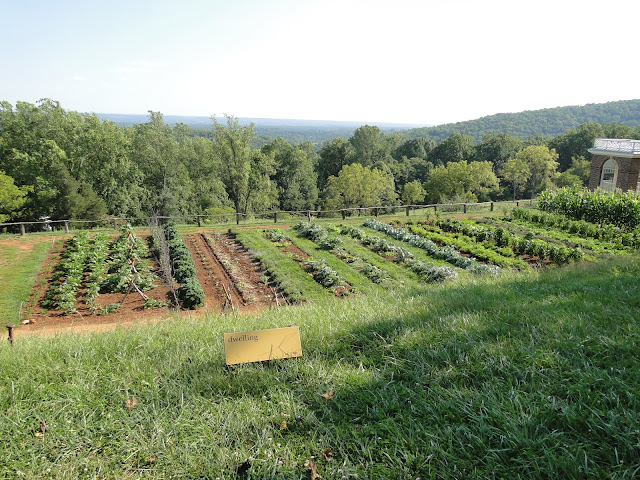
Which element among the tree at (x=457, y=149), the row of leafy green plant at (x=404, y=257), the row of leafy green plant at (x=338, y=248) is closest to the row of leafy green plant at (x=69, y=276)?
the row of leafy green plant at (x=338, y=248)

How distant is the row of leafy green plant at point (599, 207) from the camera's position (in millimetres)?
17438

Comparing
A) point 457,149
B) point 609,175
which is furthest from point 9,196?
point 457,149

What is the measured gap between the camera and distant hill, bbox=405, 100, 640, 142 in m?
104

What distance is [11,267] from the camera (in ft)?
45.7

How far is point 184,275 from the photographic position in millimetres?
13109

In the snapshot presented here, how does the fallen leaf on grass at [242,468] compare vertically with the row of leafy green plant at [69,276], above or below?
above

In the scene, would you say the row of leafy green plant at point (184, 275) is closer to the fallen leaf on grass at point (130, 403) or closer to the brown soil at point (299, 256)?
the brown soil at point (299, 256)

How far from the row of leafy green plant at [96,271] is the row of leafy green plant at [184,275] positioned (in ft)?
3.02

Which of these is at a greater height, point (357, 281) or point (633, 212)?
point (633, 212)

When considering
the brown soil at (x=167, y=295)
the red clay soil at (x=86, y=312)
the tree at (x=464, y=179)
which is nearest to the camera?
the red clay soil at (x=86, y=312)

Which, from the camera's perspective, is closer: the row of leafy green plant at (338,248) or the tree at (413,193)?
the row of leafy green plant at (338,248)

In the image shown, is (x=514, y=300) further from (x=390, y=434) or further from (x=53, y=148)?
(x=53, y=148)

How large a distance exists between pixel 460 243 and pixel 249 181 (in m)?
26.7

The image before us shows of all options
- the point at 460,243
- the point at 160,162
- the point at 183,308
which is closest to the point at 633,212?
the point at 460,243
